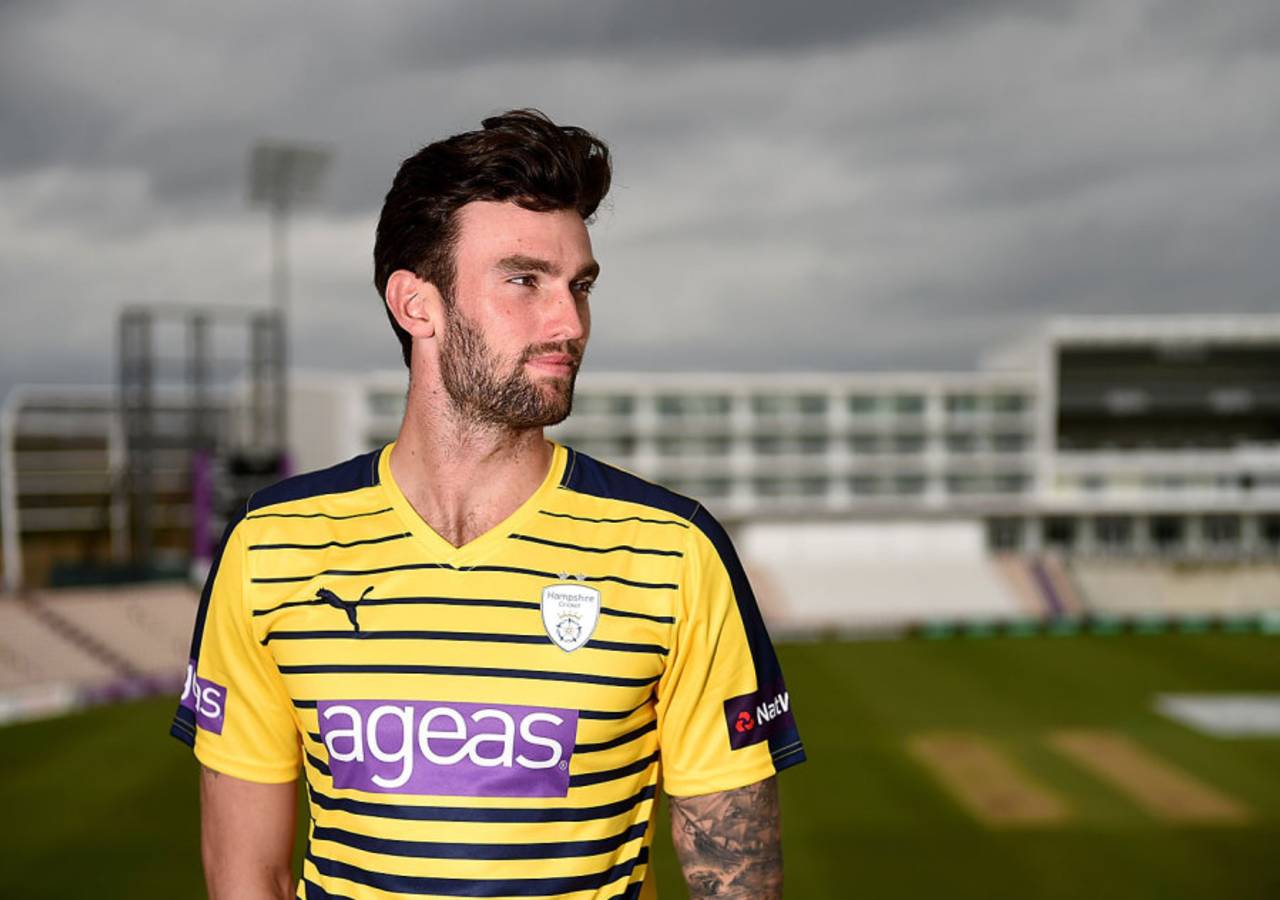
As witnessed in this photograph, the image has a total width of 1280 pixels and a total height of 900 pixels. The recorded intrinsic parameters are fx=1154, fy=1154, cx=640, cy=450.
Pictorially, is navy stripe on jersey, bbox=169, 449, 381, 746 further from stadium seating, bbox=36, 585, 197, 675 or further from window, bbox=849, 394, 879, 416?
window, bbox=849, 394, 879, 416

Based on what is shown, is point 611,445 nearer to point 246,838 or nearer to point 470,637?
point 246,838

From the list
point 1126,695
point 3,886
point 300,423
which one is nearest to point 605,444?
point 300,423

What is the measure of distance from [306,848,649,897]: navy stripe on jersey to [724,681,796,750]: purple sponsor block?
0.45 meters

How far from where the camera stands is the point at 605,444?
219 ft

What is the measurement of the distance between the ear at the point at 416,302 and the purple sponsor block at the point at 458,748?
36.3 inches

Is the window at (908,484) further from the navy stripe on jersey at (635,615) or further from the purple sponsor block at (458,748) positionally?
the purple sponsor block at (458,748)

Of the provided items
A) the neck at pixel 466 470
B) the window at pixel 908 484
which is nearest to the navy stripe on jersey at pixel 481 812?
the neck at pixel 466 470

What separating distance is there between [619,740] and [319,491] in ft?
3.35

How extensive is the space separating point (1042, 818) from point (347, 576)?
2281 cm

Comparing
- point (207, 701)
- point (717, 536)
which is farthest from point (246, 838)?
point (717, 536)

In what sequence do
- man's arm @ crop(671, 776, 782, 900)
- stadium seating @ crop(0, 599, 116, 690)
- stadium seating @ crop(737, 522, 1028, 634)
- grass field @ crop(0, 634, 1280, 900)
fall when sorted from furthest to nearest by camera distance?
stadium seating @ crop(737, 522, 1028, 634) < stadium seating @ crop(0, 599, 116, 690) < grass field @ crop(0, 634, 1280, 900) < man's arm @ crop(671, 776, 782, 900)

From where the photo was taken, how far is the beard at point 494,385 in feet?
9.15

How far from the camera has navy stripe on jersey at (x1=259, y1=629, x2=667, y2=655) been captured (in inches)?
107

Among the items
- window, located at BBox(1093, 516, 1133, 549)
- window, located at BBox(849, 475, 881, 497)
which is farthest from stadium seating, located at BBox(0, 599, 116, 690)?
window, located at BBox(1093, 516, 1133, 549)
